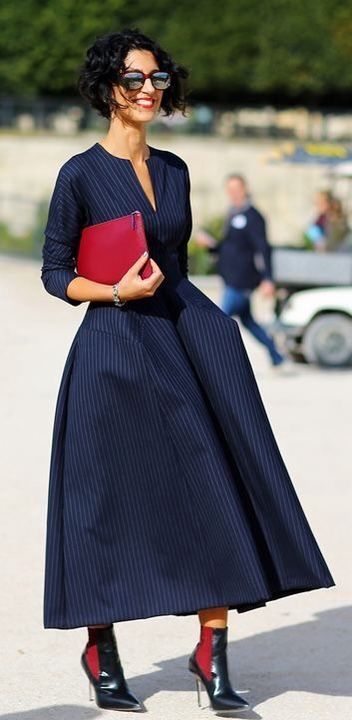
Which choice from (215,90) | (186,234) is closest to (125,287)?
(186,234)

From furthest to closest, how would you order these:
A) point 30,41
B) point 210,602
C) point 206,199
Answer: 1. point 30,41
2. point 206,199
3. point 210,602

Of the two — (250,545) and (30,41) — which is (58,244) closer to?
(250,545)

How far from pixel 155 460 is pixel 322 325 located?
1142 centimetres

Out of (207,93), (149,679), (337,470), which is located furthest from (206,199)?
(149,679)

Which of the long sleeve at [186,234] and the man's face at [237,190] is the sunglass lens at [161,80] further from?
the man's face at [237,190]

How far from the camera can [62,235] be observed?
564 centimetres

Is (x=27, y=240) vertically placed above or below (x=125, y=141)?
below

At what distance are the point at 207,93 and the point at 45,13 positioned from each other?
6.59m

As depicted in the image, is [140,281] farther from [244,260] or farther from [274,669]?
[244,260]

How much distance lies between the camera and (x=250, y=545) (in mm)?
5523

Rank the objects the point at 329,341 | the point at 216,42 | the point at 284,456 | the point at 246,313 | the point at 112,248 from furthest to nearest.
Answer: the point at 216,42 < the point at 329,341 < the point at 246,313 < the point at 284,456 < the point at 112,248


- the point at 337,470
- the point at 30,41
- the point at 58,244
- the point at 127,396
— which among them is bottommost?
the point at 337,470

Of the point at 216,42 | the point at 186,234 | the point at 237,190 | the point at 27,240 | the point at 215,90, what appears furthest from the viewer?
the point at 215,90

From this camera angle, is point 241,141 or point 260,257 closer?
point 260,257
